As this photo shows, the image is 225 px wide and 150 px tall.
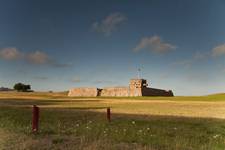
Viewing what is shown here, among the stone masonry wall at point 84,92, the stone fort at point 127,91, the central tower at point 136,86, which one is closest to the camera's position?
the central tower at point 136,86

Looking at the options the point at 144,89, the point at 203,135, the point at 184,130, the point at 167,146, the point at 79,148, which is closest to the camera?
the point at 79,148

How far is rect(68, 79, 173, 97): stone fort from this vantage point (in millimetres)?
136875

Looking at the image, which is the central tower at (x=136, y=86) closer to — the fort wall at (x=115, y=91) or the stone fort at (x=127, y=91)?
the stone fort at (x=127, y=91)

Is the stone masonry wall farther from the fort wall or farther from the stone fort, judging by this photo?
the fort wall

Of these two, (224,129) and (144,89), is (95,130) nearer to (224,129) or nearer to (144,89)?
(224,129)

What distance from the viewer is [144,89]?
5472 inches

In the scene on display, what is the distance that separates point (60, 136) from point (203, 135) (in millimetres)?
6110

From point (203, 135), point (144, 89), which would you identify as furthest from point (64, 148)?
point (144, 89)

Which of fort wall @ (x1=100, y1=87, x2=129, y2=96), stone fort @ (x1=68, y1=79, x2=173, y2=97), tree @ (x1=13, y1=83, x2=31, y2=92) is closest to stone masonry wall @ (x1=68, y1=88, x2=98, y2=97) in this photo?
stone fort @ (x1=68, y1=79, x2=173, y2=97)

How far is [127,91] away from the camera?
5551 inches

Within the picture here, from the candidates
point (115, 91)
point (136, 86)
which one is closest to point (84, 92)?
point (115, 91)

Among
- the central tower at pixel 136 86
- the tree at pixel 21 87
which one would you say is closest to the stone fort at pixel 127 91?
the central tower at pixel 136 86

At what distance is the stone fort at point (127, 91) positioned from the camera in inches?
5389

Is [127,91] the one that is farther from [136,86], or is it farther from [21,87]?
[21,87]
